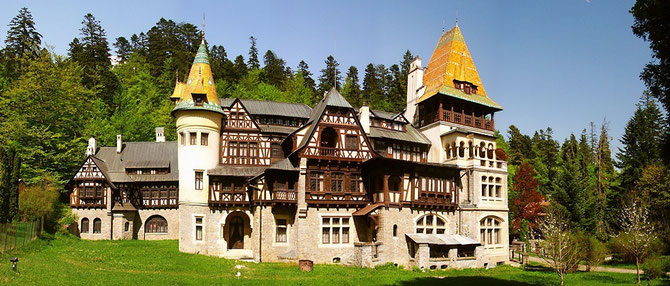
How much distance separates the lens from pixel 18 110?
48.3 m

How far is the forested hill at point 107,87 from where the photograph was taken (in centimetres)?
4806

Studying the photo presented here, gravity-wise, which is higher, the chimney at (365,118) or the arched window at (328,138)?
the chimney at (365,118)

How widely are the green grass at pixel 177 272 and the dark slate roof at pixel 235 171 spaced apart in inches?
246

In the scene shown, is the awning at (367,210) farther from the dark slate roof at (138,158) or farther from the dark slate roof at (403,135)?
the dark slate roof at (138,158)

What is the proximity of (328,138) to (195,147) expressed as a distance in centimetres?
1020

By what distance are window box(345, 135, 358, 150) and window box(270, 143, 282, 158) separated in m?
6.70

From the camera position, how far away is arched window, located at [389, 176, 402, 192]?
36.9 meters

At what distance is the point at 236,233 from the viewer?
39344 millimetres

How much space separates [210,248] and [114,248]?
6645mm

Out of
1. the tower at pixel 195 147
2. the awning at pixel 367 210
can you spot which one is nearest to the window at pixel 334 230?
the awning at pixel 367 210

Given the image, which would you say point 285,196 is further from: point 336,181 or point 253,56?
point 253,56

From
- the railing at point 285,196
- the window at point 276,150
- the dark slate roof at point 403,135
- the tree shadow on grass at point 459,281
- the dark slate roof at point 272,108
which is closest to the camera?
the tree shadow on grass at point 459,281

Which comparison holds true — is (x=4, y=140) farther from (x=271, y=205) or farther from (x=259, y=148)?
(x=271, y=205)

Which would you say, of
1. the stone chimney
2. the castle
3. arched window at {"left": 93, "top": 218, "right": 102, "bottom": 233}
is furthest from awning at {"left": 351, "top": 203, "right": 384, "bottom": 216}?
arched window at {"left": 93, "top": 218, "right": 102, "bottom": 233}
